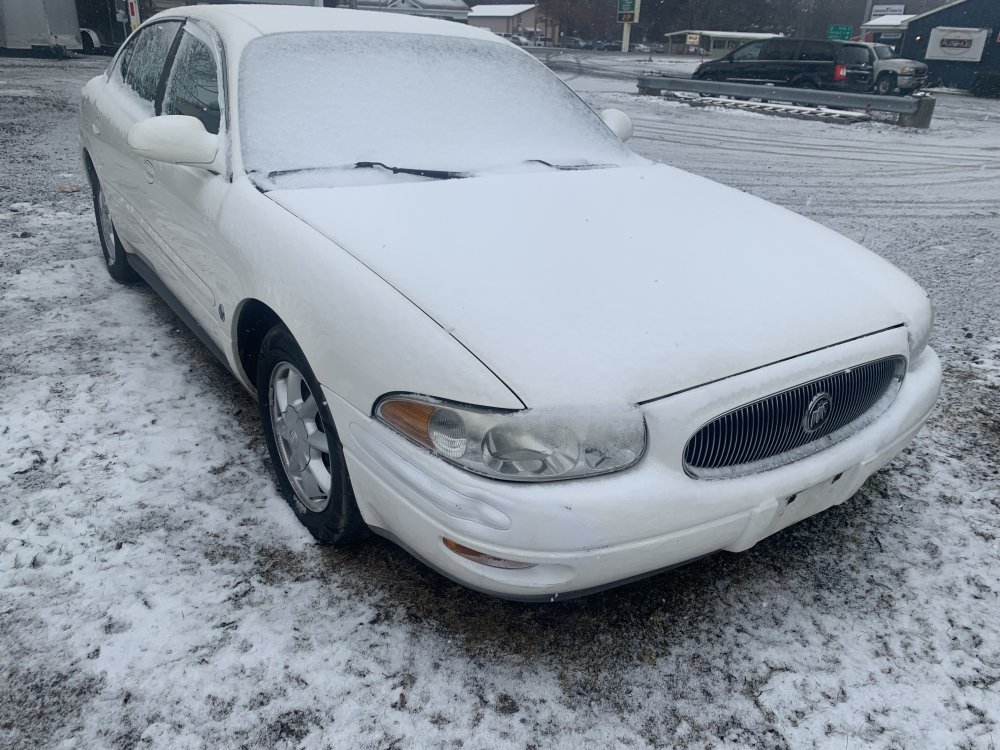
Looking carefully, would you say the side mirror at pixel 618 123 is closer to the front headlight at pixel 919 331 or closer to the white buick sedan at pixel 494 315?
the white buick sedan at pixel 494 315

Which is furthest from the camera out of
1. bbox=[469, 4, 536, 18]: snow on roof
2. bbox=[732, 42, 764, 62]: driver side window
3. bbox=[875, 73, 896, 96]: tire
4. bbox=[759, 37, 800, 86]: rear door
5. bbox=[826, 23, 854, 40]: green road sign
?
bbox=[469, 4, 536, 18]: snow on roof

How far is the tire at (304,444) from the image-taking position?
6.97 ft

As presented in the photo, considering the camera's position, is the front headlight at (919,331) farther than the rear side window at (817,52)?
No

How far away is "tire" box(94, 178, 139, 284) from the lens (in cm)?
423

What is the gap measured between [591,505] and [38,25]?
63.8ft

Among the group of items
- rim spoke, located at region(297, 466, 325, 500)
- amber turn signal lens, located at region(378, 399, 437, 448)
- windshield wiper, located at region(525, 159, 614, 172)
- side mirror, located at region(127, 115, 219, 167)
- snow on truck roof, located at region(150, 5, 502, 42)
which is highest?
snow on truck roof, located at region(150, 5, 502, 42)

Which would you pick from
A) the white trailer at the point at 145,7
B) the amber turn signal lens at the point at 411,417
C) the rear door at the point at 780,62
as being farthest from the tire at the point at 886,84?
the amber turn signal lens at the point at 411,417

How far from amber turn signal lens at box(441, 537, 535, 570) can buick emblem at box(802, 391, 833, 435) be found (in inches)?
32.8

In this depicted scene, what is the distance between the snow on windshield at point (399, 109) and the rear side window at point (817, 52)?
697 inches

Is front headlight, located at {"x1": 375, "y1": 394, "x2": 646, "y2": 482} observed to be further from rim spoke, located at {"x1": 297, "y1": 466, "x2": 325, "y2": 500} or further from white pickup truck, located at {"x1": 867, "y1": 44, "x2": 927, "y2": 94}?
white pickup truck, located at {"x1": 867, "y1": 44, "x2": 927, "y2": 94}

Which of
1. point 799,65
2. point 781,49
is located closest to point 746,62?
point 781,49

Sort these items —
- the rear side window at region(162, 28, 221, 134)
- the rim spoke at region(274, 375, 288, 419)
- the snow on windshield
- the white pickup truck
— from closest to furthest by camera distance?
the rim spoke at region(274, 375, 288, 419)
the snow on windshield
the rear side window at region(162, 28, 221, 134)
the white pickup truck

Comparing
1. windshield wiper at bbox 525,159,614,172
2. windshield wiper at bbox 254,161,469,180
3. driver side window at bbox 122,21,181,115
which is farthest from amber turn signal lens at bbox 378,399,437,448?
driver side window at bbox 122,21,181,115

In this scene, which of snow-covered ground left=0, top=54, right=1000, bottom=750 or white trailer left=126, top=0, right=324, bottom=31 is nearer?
snow-covered ground left=0, top=54, right=1000, bottom=750
